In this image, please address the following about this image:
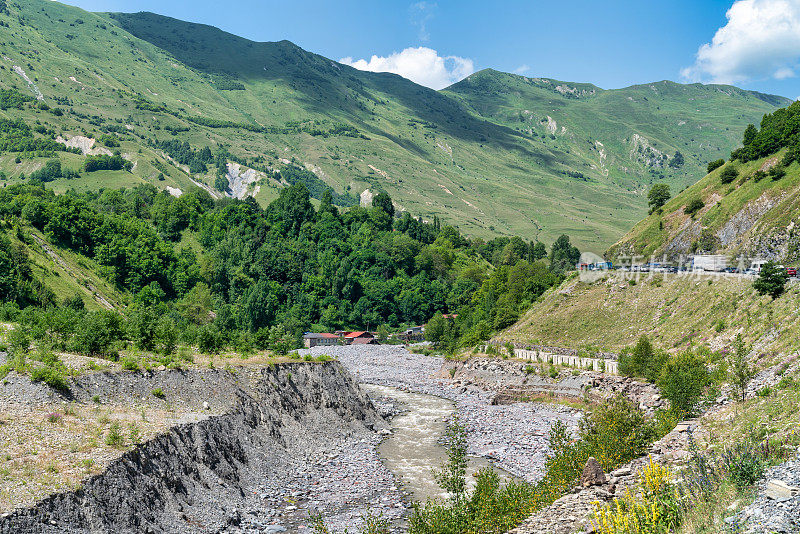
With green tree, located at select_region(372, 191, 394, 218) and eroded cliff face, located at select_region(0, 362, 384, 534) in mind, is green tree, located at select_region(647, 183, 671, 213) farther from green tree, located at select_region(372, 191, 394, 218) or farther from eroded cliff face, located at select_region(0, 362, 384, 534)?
eroded cliff face, located at select_region(0, 362, 384, 534)

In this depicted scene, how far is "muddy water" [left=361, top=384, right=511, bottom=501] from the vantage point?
3556 cm

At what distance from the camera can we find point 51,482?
20906mm

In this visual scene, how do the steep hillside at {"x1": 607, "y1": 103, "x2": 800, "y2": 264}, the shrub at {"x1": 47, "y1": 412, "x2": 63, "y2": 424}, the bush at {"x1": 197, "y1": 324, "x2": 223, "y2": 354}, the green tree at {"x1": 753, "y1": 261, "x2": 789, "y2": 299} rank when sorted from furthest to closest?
the steep hillside at {"x1": 607, "y1": 103, "x2": 800, "y2": 264} → the bush at {"x1": 197, "y1": 324, "x2": 223, "y2": 354} → the green tree at {"x1": 753, "y1": 261, "x2": 789, "y2": 299} → the shrub at {"x1": 47, "y1": 412, "x2": 63, "y2": 424}

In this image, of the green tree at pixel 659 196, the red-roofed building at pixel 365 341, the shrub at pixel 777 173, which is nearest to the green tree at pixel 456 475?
the shrub at pixel 777 173

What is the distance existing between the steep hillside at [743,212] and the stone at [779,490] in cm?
5623

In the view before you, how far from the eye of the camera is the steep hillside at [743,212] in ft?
227

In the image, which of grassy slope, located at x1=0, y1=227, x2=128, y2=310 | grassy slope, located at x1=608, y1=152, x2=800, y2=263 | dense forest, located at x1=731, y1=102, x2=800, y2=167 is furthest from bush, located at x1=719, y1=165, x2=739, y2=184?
grassy slope, located at x1=0, y1=227, x2=128, y2=310

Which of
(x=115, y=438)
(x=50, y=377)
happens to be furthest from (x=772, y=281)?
(x=50, y=377)

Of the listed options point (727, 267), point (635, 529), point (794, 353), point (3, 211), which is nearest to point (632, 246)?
point (727, 267)

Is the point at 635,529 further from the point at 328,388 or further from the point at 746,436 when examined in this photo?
the point at 328,388

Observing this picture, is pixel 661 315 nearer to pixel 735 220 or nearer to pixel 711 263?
pixel 711 263

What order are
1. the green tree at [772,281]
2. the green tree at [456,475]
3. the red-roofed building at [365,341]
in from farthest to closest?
the red-roofed building at [365,341]
the green tree at [772,281]
the green tree at [456,475]

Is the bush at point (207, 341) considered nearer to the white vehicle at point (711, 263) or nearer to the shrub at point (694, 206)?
the white vehicle at point (711, 263)

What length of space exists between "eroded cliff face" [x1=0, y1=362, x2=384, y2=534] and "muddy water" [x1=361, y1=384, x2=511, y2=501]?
3366 millimetres
